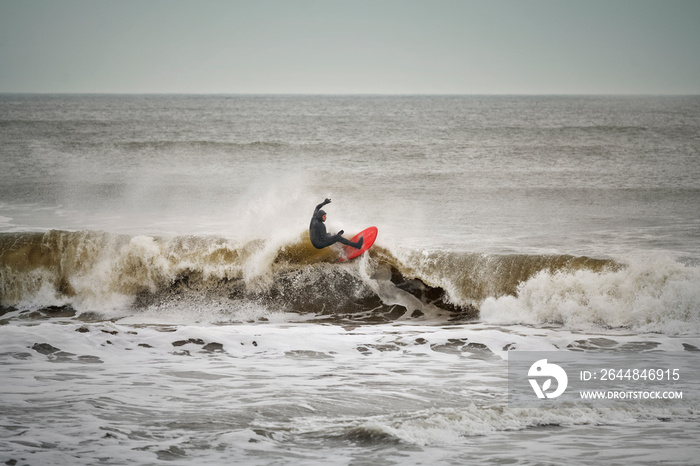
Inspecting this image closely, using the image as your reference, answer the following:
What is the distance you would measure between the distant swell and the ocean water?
0.16 ft

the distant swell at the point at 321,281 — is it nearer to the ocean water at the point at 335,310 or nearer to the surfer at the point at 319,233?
the ocean water at the point at 335,310

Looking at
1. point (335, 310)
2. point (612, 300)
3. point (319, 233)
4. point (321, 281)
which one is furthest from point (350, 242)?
point (612, 300)

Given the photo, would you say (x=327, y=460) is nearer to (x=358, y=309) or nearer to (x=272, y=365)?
(x=272, y=365)

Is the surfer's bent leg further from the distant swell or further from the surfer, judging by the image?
the distant swell

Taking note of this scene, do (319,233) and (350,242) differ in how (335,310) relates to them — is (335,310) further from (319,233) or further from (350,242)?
(319,233)

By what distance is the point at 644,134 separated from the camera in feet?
143

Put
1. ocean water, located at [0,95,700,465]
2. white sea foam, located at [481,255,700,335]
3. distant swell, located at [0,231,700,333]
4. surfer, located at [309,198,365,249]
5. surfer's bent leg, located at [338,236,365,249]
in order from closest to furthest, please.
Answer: ocean water, located at [0,95,700,465]
white sea foam, located at [481,255,700,335]
distant swell, located at [0,231,700,333]
surfer, located at [309,198,365,249]
surfer's bent leg, located at [338,236,365,249]

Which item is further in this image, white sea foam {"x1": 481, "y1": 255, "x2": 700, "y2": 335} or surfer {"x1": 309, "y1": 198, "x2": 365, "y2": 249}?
surfer {"x1": 309, "y1": 198, "x2": 365, "y2": 249}

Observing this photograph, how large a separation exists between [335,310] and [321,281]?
0.94 metres

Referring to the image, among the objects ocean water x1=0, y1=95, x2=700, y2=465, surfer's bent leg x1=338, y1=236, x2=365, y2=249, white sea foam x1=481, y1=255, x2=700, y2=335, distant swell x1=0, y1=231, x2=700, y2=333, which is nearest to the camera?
ocean water x1=0, y1=95, x2=700, y2=465

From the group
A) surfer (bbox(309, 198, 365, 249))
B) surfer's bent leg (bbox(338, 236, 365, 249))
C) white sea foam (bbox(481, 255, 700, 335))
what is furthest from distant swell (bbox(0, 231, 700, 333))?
surfer (bbox(309, 198, 365, 249))

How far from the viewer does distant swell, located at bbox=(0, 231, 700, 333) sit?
40.7ft

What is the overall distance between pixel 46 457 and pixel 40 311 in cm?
802

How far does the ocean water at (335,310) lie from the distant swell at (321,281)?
5cm
